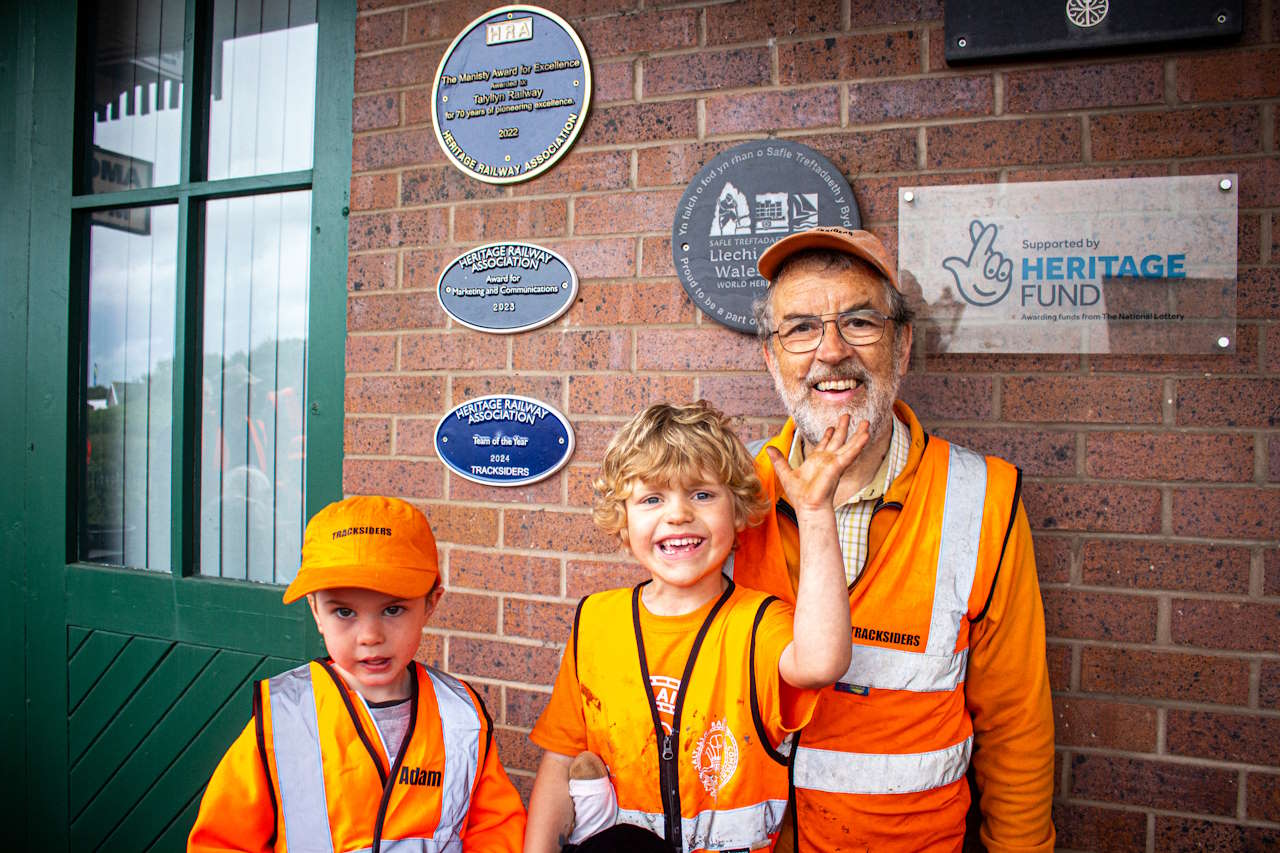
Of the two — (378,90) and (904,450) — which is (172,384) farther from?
(904,450)

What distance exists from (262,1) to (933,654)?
346 cm

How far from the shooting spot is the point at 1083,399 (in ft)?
7.01

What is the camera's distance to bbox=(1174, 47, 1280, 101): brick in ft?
6.66

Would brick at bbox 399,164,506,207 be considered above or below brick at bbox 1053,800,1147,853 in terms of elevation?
above

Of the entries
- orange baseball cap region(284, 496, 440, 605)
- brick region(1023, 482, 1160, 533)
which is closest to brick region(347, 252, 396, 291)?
orange baseball cap region(284, 496, 440, 605)

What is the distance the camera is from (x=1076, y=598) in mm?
2139

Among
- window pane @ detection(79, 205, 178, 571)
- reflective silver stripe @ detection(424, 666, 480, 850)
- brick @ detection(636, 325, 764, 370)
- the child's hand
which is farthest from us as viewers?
window pane @ detection(79, 205, 178, 571)

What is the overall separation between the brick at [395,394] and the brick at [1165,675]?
2179 millimetres

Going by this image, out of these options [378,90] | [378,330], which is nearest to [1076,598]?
[378,330]

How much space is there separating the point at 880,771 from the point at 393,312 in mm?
2123

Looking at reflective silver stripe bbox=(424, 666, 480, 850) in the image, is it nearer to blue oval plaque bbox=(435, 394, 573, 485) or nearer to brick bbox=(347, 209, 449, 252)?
blue oval plaque bbox=(435, 394, 573, 485)

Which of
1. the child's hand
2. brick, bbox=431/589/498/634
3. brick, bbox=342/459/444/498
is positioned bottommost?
brick, bbox=431/589/498/634

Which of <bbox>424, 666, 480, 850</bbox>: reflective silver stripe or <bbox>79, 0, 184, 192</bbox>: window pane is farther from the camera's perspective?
<bbox>79, 0, 184, 192</bbox>: window pane

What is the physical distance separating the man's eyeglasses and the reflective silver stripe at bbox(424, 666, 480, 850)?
1.18 meters
